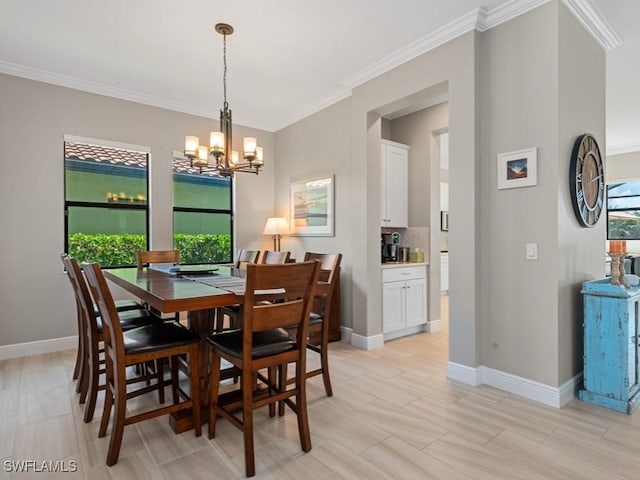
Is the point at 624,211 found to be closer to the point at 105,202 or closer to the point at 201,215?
the point at 201,215

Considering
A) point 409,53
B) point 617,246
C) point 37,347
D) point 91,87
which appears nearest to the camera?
point 617,246

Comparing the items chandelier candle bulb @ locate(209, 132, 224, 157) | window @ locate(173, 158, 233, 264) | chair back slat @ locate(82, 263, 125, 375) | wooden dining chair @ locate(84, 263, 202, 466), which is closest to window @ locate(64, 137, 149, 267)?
window @ locate(173, 158, 233, 264)

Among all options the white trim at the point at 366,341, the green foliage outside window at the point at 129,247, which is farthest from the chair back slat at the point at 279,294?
the green foliage outside window at the point at 129,247

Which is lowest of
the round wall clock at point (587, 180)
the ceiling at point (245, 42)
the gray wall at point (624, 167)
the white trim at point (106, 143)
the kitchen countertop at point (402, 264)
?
the kitchen countertop at point (402, 264)

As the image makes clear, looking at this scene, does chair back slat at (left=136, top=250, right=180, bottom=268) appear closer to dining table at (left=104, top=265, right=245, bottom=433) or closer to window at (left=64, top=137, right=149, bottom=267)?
window at (left=64, top=137, right=149, bottom=267)

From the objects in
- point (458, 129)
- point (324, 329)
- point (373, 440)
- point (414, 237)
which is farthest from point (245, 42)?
point (373, 440)

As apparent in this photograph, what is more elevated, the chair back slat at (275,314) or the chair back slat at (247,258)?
the chair back slat at (247,258)

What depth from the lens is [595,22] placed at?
113 inches

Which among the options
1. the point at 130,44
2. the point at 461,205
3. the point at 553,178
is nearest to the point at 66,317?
A: the point at 130,44

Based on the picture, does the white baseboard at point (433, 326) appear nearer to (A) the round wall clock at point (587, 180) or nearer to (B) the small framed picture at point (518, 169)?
(A) the round wall clock at point (587, 180)

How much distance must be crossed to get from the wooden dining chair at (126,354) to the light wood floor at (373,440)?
0.18 meters

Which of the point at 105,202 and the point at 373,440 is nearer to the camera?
the point at 373,440

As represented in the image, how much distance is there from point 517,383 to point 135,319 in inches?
113

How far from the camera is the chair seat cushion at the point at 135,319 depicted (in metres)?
2.56
